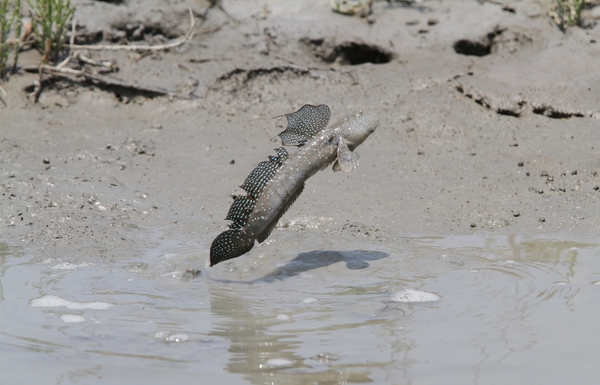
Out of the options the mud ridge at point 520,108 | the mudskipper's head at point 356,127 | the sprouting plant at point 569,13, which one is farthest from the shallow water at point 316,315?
the sprouting plant at point 569,13

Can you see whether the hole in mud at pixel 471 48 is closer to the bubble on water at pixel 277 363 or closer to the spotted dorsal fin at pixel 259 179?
the spotted dorsal fin at pixel 259 179

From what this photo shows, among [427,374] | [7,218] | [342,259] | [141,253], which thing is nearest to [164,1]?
[7,218]

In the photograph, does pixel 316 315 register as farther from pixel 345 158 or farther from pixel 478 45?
pixel 478 45

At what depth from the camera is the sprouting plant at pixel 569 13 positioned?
7066 millimetres

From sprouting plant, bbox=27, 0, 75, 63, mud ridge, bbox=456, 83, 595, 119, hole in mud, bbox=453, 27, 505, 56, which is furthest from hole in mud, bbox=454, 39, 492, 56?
sprouting plant, bbox=27, 0, 75, 63

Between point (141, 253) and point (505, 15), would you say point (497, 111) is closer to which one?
point (505, 15)

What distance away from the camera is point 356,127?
177 inches

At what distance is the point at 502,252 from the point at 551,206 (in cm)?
97

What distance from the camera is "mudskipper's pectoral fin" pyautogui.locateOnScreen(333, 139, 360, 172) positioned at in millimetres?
4262

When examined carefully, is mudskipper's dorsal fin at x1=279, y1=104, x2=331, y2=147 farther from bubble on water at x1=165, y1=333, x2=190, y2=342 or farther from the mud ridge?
the mud ridge

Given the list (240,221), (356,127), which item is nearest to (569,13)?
(356,127)

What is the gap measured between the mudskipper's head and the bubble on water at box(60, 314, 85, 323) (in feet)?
6.08

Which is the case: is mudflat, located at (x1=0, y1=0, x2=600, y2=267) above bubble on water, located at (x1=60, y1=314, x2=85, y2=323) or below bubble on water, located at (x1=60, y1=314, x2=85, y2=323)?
below

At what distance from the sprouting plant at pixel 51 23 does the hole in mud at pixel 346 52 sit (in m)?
2.23
